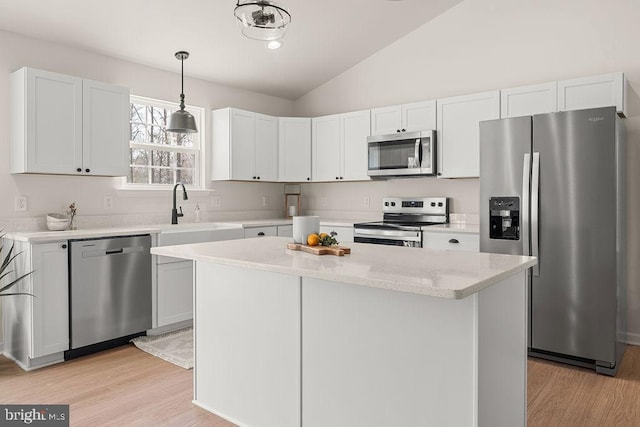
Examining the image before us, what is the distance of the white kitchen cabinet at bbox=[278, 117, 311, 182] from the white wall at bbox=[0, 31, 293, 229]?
453mm

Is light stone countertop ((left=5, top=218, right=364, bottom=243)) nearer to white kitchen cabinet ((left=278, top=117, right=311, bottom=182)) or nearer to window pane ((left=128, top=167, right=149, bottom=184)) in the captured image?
window pane ((left=128, top=167, right=149, bottom=184))

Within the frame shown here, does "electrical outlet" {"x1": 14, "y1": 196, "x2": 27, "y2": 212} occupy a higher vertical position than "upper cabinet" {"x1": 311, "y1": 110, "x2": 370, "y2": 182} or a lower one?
lower

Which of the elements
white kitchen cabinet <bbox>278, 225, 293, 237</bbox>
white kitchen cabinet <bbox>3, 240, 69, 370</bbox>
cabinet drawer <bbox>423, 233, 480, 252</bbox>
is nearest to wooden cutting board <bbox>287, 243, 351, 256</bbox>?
cabinet drawer <bbox>423, 233, 480, 252</bbox>

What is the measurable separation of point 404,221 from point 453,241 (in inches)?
40.8

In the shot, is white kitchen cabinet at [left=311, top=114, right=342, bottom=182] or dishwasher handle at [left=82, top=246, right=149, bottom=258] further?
white kitchen cabinet at [left=311, top=114, right=342, bottom=182]

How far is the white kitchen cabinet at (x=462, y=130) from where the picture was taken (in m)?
4.02

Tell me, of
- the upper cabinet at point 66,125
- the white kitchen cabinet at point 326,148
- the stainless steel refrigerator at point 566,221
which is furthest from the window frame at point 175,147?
the stainless steel refrigerator at point 566,221

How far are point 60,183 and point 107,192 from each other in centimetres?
40

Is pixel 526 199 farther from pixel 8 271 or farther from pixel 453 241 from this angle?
pixel 8 271

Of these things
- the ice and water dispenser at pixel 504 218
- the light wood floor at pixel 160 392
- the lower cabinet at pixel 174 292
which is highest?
the ice and water dispenser at pixel 504 218

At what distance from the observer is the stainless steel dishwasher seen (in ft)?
10.9

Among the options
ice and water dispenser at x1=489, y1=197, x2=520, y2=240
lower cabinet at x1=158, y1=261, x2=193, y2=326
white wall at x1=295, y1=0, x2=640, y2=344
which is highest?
white wall at x1=295, y1=0, x2=640, y2=344

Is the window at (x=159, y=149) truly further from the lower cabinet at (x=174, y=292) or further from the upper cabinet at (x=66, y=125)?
the lower cabinet at (x=174, y=292)

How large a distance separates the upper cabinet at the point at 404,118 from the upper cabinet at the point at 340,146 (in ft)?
0.41
